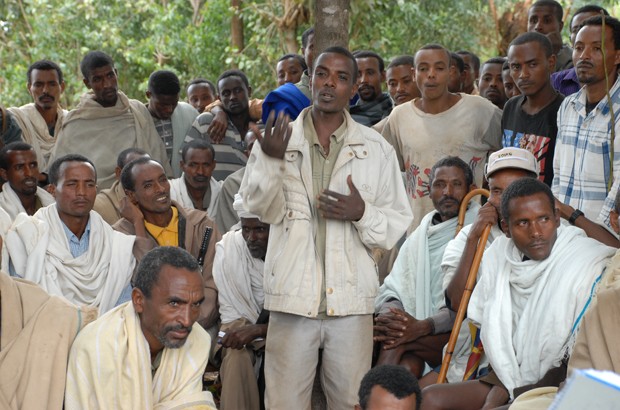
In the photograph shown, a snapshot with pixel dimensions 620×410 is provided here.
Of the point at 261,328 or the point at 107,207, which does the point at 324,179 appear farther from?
the point at 107,207

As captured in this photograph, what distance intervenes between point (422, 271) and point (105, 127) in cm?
353

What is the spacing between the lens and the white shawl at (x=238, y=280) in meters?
6.36

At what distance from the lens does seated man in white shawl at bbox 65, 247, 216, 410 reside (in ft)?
14.6

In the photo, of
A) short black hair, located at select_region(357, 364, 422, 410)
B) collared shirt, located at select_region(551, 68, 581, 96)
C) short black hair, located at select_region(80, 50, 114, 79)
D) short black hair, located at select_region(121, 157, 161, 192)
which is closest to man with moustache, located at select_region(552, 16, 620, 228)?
collared shirt, located at select_region(551, 68, 581, 96)

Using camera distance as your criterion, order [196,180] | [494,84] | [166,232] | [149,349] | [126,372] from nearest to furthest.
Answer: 1. [126,372]
2. [149,349]
3. [166,232]
4. [196,180]
5. [494,84]

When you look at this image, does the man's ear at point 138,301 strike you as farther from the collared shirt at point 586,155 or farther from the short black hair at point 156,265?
the collared shirt at point 586,155

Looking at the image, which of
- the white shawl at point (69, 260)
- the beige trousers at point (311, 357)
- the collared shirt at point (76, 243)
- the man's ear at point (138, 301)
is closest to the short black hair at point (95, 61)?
the white shawl at point (69, 260)

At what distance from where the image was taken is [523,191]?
4.79 meters

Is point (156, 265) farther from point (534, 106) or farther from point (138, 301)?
point (534, 106)

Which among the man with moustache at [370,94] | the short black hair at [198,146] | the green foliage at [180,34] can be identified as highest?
the green foliage at [180,34]

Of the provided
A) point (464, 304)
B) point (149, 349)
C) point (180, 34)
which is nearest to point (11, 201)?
point (149, 349)

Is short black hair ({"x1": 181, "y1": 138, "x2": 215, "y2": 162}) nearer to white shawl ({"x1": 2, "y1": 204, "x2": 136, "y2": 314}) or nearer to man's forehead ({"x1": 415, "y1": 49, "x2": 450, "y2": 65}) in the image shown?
white shawl ({"x1": 2, "y1": 204, "x2": 136, "y2": 314})

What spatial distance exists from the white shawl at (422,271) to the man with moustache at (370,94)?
1761 mm

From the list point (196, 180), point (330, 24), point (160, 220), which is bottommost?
point (160, 220)
